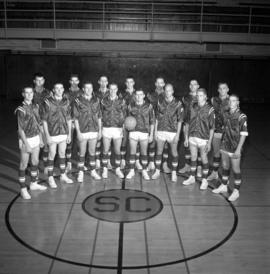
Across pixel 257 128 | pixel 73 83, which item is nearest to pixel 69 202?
pixel 73 83

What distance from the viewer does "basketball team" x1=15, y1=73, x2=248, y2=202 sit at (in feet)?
21.9

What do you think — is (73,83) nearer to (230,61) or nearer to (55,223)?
(55,223)

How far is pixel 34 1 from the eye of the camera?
1655 cm

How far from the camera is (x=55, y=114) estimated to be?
7.06m

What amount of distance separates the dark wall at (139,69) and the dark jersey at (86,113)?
10514 mm

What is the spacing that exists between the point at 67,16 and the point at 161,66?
495 centimetres

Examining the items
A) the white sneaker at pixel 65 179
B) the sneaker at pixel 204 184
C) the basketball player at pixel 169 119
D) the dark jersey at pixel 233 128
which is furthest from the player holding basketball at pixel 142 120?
the dark jersey at pixel 233 128

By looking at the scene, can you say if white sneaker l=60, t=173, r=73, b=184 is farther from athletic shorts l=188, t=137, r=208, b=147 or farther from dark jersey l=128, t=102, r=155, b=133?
athletic shorts l=188, t=137, r=208, b=147

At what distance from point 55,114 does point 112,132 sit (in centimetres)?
128

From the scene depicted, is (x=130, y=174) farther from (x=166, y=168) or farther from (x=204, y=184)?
(x=204, y=184)

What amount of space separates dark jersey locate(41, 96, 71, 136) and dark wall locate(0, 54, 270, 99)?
35.6ft

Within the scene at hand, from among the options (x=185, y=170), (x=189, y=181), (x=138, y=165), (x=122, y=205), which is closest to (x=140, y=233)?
(x=122, y=205)

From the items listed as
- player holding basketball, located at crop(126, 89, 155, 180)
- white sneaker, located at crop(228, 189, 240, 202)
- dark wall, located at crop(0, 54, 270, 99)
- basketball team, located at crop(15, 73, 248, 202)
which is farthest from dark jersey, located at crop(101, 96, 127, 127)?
dark wall, located at crop(0, 54, 270, 99)

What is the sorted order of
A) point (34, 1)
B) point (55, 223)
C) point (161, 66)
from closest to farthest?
point (55, 223)
point (34, 1)
point (161, 66)
